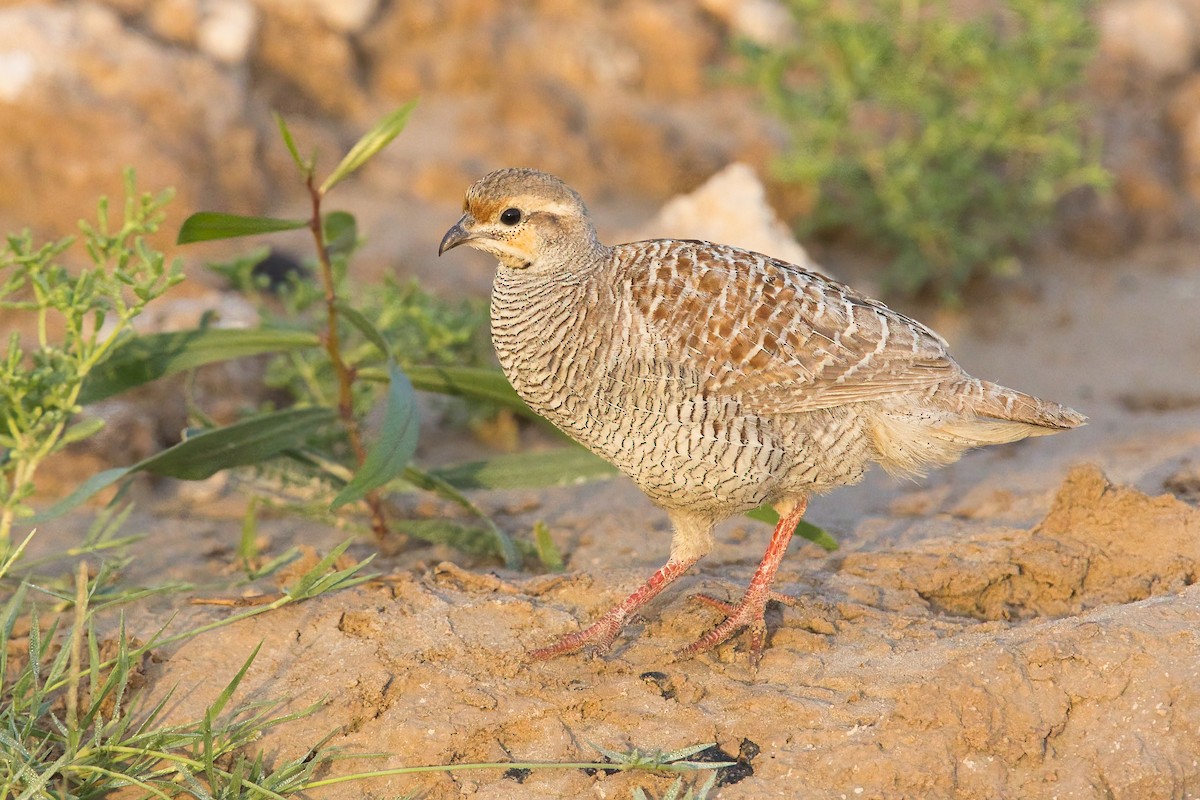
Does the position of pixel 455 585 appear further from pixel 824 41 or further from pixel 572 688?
pixel 824 41

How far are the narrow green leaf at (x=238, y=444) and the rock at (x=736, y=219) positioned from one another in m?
2.89

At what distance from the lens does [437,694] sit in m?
4.07

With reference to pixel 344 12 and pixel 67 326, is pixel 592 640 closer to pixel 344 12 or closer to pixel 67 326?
pixel 67 326

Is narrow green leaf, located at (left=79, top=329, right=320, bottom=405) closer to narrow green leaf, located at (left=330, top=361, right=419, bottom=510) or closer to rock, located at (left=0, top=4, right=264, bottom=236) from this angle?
narrow green leaf, located at (left=330, top=361, right=419, bottom=510)

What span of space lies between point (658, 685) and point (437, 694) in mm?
676

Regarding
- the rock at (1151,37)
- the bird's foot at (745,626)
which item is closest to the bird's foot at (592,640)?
the bird's foot at (745,626)

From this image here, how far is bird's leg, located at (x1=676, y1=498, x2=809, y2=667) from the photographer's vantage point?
432 centimetres

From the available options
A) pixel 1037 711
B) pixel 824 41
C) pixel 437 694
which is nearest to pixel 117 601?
pixel 437 694

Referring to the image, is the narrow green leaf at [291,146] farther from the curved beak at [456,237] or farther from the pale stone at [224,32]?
the pale stone at [224,32]

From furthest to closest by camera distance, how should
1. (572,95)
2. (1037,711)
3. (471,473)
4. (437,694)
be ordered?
(572,95)
(471,473)
(437,694)
(1037,711)

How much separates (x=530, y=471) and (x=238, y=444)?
1.22 metres

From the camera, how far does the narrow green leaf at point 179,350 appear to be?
5.17 meters

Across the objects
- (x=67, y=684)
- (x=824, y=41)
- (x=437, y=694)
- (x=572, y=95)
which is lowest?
(x=67, y=684)

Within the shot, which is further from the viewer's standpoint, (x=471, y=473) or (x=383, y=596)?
(x=471, y=473)
